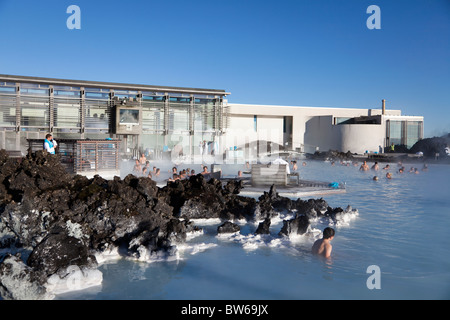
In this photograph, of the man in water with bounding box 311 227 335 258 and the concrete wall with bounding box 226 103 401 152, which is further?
the concrete wall with bounding box 226 103 401 152

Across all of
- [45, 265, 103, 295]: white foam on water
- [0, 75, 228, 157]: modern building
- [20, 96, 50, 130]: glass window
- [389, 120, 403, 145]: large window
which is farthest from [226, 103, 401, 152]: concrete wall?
[45, 265, 103, 295]: white foam on water

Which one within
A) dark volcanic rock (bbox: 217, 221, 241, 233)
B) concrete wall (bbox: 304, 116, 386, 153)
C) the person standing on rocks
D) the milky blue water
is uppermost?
concrete wall (bbox: 304, 116, 386, 153)

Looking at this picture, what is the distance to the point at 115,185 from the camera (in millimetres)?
7656

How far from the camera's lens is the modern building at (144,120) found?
22.7 meters

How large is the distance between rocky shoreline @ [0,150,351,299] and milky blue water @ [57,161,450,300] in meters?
0.36

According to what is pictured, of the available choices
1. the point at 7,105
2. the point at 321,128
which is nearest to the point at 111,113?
the point at 7,105

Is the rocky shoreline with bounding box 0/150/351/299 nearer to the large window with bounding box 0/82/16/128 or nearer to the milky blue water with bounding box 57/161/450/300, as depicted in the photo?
the milky blue water with bounding box 57/161/450/300

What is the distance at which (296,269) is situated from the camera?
5.84m

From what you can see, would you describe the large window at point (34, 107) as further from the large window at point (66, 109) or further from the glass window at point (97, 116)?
the glass window at point (97, 116)

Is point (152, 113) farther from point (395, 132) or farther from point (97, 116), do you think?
point (395, 132)

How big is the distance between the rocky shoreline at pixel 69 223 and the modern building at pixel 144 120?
14.0 meters

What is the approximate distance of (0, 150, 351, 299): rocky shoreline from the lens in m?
5.19

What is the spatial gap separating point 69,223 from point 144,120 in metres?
20.7
